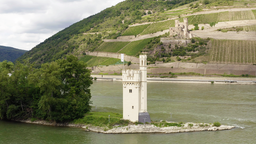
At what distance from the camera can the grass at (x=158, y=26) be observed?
121 m

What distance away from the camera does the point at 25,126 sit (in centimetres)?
3116

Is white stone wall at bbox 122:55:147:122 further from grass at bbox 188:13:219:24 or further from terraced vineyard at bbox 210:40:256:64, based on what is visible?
grass at bbox 188:13:219:24

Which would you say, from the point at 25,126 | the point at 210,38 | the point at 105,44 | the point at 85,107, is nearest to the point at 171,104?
the point at 85,107

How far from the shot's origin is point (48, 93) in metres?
31.7

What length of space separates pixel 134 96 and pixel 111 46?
105986 millimetres

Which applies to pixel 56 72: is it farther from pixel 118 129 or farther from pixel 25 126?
pixel 118 129

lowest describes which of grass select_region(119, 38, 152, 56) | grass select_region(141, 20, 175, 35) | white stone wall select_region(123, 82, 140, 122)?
white stone wall select_region(123, 82, 140, 122)

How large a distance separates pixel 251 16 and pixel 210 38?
71.6ft

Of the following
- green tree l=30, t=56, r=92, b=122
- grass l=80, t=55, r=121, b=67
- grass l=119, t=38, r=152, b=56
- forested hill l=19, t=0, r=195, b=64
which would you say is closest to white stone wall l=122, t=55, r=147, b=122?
green tree l=30, t=56, r=92, b=122

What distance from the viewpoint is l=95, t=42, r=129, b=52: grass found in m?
128

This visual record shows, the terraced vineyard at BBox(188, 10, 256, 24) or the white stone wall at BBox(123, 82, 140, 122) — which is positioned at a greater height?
the terraced vineyard at BBox(188, 10, 256, 24)

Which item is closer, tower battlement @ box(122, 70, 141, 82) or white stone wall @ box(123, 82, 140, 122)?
tower battlement @ box(122, 70, 141, 82)

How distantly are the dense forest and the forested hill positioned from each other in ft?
333

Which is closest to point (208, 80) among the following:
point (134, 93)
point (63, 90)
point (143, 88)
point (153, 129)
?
point (63, 90)
